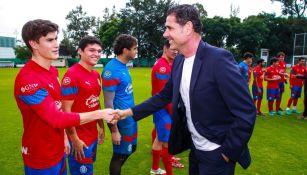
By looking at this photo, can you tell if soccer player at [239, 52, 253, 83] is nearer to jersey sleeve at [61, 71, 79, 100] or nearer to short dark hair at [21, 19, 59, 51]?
jersey sleeve at [61, 71, 79, 100]

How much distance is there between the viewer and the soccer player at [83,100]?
3.44 metres

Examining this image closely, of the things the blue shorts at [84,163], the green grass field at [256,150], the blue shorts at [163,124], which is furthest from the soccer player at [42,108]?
the green grass field at [256,150]

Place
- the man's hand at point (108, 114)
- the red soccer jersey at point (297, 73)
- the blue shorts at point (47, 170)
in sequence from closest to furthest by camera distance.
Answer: the blue shorts at point (47, 170)
the man's hand at point (108, 114)
the red soccer jersey at point (297, 73)

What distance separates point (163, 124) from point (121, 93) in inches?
40.8

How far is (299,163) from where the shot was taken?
573 centimetres

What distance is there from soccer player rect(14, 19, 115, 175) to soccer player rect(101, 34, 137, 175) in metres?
0.97

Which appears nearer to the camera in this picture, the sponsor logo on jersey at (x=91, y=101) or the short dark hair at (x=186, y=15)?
the short dark hair at (x=186, y=15)

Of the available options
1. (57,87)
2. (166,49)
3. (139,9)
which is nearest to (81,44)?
(57,87)

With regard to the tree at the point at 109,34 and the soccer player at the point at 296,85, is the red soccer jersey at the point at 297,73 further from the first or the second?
the tree at the point at 109,34

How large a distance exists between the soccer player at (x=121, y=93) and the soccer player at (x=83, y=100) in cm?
25

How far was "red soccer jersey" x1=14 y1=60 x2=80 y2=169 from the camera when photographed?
263cm

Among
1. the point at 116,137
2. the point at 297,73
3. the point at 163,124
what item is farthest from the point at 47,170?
the point at 297,73

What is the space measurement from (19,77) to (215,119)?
189 centimetres

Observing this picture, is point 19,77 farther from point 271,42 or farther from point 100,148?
point 271,42
